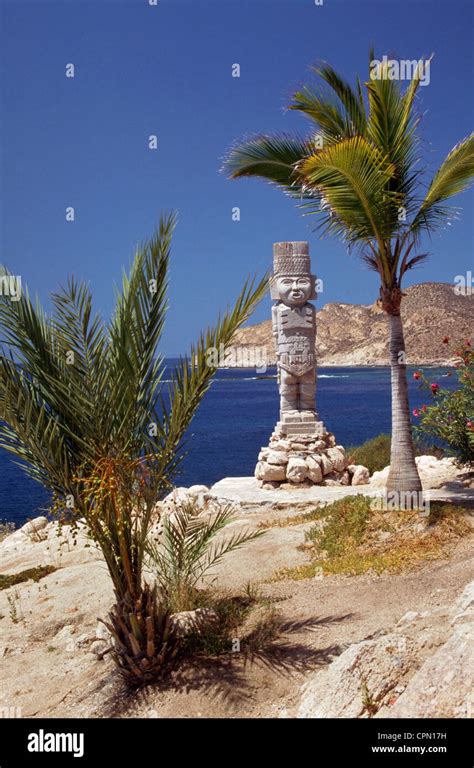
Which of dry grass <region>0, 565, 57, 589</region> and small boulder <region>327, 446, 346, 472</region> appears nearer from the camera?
dry grass <region>0, 565, 57, 589</region>

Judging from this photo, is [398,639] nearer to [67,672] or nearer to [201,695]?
[201,695]

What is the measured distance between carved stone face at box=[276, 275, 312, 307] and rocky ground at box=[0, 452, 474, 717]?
19.9 ft

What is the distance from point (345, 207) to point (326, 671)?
16.9 ft

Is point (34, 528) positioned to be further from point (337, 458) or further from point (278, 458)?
point (337, 458)

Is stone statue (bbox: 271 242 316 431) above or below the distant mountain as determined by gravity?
below

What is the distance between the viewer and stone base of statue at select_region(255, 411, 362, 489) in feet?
40.5

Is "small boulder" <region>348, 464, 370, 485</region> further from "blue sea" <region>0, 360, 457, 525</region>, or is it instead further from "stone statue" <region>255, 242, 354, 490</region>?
"blue sea" <region>0, 360, 457, 525</region>

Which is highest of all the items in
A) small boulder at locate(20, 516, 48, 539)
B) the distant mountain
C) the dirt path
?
the distant mountain

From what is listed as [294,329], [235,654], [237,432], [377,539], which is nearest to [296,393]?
[294,329]

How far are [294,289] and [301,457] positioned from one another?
354 cm

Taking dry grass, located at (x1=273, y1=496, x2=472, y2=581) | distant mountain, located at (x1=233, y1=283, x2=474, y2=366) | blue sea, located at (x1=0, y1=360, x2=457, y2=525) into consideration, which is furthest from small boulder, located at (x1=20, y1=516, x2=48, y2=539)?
distant mountain, located at (x1=233, y1=283, x2=474, y2=366)

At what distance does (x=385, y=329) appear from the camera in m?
85.7
